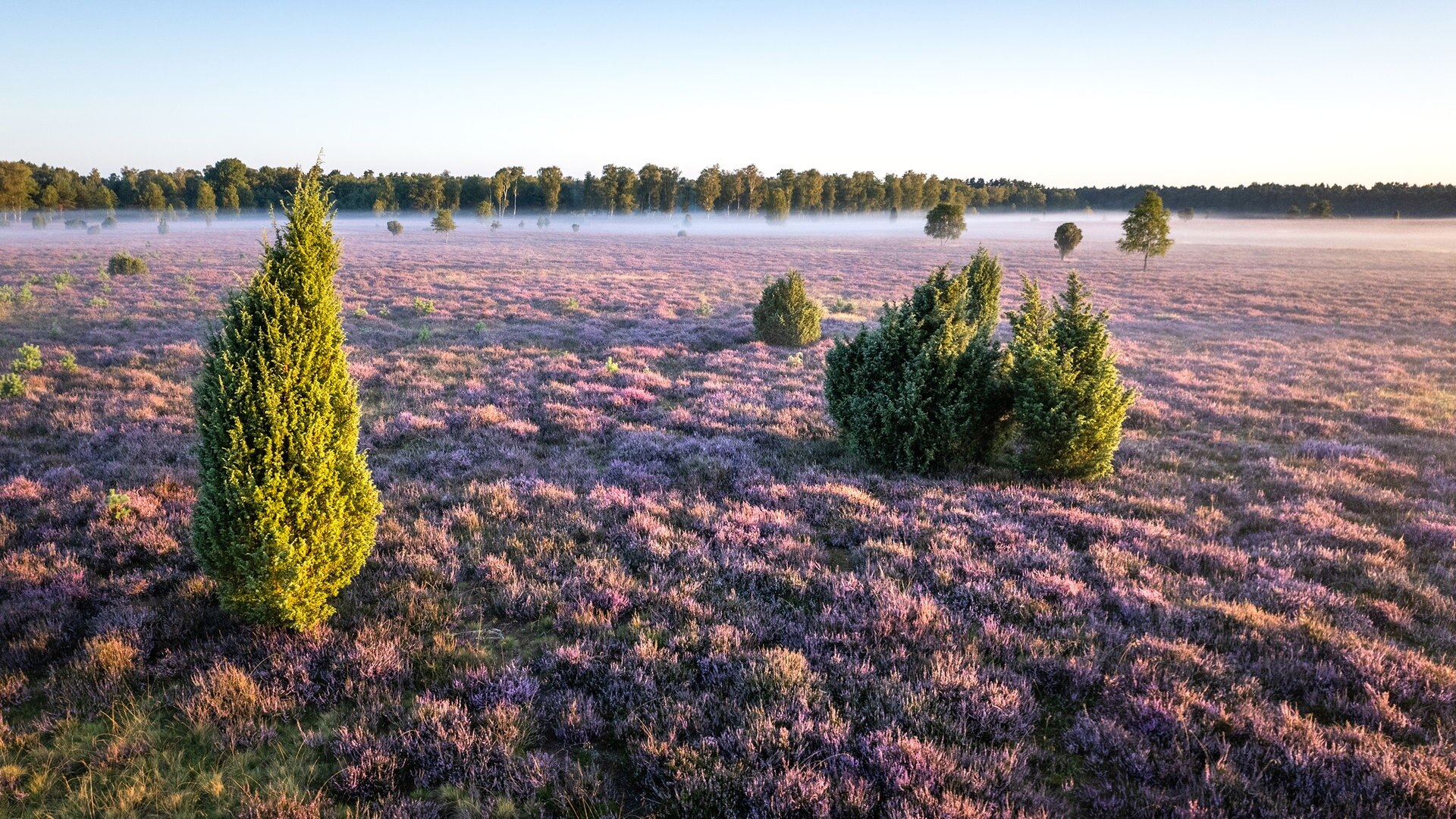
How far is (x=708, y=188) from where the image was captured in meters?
134

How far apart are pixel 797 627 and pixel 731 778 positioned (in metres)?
1.75

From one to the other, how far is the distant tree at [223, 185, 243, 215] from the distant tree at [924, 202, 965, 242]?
120059 millimetres

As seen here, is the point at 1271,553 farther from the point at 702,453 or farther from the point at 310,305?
the point at 310,305

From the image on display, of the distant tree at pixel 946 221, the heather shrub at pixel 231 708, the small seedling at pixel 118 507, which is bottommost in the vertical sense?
the heather shrub at pixel 231 708

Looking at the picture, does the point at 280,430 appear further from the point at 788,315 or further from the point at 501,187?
the point at 501,187

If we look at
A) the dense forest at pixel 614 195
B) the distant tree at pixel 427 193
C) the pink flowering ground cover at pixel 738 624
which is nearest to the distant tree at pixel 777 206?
the dense forest at pixel 614 195

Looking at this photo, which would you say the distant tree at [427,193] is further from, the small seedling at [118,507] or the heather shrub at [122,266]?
the small seedling at [118,507]

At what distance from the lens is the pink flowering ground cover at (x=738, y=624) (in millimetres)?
3762

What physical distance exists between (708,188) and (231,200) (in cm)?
8950

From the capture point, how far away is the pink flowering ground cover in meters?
3.76

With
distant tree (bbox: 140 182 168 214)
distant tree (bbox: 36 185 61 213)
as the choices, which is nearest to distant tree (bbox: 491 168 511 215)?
distant tree (bbox: 140 182 168 214)

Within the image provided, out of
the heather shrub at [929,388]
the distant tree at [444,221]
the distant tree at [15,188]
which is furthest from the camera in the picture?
the distant tree at [15,188]

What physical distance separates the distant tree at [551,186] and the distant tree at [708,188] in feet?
103

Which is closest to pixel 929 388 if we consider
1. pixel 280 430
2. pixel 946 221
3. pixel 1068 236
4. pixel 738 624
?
pixel 738 624
